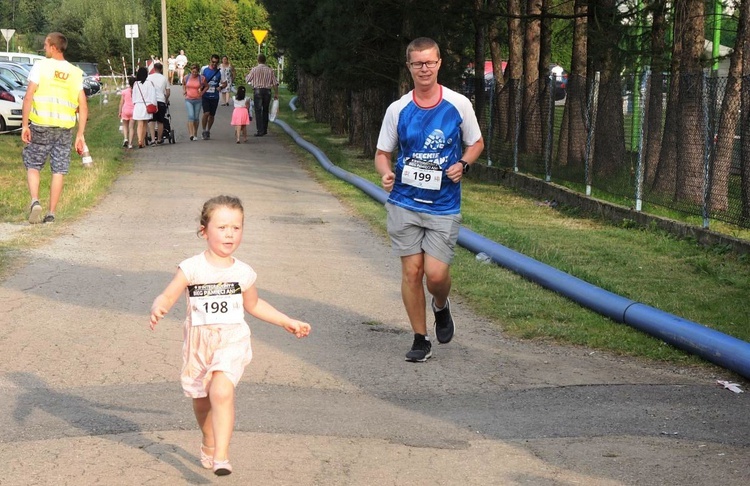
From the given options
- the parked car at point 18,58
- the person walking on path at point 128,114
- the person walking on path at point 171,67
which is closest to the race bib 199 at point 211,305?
the person walking on path at point 128,114

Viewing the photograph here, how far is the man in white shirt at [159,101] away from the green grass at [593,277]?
917cm

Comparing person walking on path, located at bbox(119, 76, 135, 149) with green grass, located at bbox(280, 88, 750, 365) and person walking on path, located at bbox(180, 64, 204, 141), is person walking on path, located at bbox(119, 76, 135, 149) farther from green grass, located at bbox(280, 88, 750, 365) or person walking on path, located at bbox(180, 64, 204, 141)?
green grass, located at bbox(280, 88, 750, 365)

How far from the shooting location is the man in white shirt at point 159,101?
2520 cm

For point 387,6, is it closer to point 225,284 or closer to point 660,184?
point 660,184

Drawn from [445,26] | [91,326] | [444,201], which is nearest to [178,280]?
[444,201]

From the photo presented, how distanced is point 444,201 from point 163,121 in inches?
807

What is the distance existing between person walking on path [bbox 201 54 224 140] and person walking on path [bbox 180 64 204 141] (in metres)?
0.14

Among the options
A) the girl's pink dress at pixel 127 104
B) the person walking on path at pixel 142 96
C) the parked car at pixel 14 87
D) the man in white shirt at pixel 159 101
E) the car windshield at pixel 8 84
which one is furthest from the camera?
the car windshield at pixel 8 84

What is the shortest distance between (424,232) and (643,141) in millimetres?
8241

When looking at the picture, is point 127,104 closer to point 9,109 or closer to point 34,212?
point 9,109

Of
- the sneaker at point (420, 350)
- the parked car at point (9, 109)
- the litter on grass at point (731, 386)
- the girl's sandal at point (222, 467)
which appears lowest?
the litter on grass at point (731, 386)

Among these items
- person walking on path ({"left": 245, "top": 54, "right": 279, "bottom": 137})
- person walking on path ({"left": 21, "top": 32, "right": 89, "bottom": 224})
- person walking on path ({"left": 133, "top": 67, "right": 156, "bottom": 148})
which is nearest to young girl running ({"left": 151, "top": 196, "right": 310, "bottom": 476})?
person walking on path ({"left": 21, "top": 32, "right": 89, "bottom": 224})

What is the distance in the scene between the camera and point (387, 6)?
73.2ft

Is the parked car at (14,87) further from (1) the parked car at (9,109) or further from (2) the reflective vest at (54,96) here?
(2) the reflective vest at (54,96)
